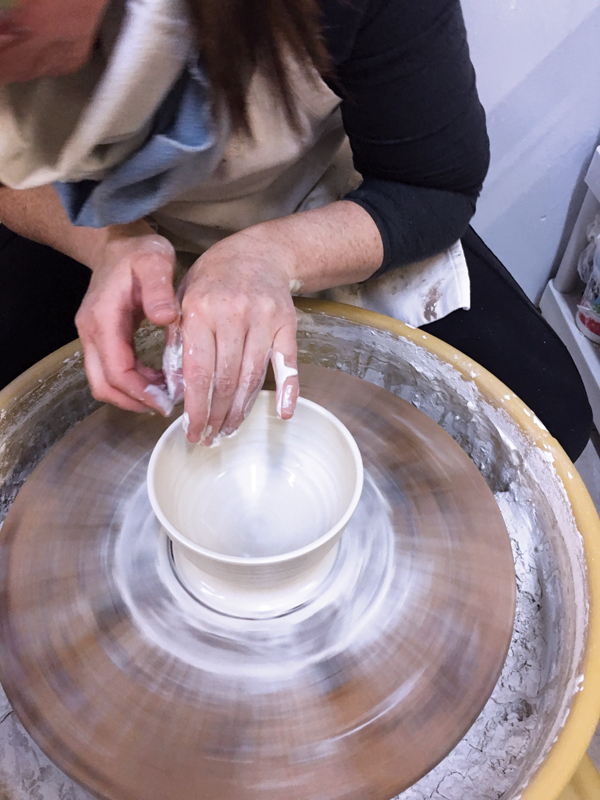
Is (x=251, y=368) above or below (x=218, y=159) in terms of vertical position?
below

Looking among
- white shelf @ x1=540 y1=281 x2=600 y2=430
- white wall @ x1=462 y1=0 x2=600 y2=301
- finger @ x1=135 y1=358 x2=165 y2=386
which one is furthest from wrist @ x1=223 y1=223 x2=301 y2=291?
white shelf @ x1=540 y1=281 x2=600 y2=430

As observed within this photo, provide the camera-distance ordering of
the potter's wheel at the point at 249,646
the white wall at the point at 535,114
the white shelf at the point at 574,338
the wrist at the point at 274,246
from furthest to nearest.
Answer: the white shelf at the point at 574,338
the white wall at the point at 535,114
the wrist at the point at 274,246
the potter's wheel at the point at 249,646

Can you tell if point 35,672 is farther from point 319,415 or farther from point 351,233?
point 351,233

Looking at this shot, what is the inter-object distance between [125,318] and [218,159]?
0.25m

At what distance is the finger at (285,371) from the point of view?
2.49 feet

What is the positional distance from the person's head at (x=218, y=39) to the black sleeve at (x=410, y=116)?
0.23 feet

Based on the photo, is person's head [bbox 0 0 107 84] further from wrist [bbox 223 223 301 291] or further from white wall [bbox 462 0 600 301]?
white wall [bbox 462 0 600 301]

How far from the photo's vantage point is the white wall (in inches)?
54.6

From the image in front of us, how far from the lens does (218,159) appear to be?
2.58 feet

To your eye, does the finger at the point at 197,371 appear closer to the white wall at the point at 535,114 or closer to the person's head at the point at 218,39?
the person's head at the point at 218,39

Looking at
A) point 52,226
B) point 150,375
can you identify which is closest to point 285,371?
point 150,375

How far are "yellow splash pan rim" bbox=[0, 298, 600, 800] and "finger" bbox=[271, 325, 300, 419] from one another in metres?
0.26

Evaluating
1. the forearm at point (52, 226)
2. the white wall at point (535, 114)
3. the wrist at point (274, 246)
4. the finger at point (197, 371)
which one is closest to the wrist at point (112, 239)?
the forearm at point (52, 226)

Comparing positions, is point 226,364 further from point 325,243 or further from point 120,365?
point 325,243
